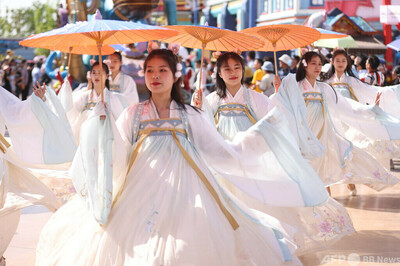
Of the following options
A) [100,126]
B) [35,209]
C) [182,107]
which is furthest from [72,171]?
[35,209]

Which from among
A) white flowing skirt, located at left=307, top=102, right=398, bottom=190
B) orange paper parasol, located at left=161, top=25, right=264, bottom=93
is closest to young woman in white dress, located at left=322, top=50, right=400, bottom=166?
white flowing skirt, located at left=307, top=102, right=398, bottom=190

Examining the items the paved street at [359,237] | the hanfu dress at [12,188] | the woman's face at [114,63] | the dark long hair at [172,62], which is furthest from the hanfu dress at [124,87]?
the dark long hair at [172,62]

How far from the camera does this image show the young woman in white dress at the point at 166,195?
3.45m

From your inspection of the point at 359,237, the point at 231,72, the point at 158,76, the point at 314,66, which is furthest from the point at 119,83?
the point at 158,76

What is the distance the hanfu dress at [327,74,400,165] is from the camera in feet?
26.0

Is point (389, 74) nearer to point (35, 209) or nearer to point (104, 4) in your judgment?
point (104, 4)

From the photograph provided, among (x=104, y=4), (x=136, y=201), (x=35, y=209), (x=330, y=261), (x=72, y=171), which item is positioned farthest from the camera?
(x=104, y=4)

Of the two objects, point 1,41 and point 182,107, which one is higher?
point 182,107

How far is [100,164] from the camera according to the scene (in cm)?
369

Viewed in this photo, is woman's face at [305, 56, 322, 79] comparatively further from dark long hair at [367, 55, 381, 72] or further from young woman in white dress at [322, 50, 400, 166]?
dark long hair at [367, 55, 381, 72]

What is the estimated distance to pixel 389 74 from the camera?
15297 millimetres

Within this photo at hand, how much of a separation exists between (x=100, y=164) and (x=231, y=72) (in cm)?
226

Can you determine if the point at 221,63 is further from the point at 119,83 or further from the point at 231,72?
the point at 119,83

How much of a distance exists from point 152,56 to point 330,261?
206 cm
